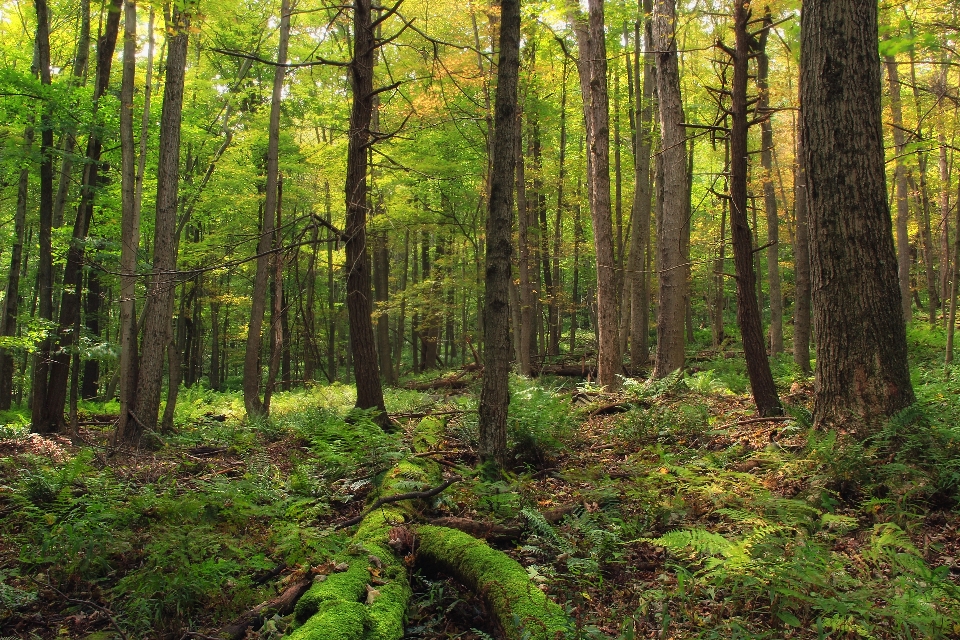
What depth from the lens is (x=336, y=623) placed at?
9.51 ft

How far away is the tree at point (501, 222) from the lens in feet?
18.5

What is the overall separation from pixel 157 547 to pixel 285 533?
82cm

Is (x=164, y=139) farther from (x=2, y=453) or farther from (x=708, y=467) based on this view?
(x=708, y=467)

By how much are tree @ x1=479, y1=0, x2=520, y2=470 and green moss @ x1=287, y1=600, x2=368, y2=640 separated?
2.78 metres

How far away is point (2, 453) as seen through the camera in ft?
27.9

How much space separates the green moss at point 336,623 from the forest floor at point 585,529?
0.39 m

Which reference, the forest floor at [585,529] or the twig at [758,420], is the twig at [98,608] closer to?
the forest floor at [585,529]

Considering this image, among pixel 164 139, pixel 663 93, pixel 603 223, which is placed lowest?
pixel 603 223

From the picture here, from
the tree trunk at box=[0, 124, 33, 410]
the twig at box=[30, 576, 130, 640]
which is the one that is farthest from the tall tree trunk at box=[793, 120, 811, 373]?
the tree trunk at box=[0, 124, 33, 410]

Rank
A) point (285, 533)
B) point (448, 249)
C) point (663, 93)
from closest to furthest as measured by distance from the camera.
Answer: point (285, 533) < point (663, 93) < point (448, 249)

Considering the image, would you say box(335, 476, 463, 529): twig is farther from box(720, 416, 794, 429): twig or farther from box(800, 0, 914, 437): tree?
box(720, 416, 794, 429): twig

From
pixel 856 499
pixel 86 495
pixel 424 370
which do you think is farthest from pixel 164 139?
pixel 424 370

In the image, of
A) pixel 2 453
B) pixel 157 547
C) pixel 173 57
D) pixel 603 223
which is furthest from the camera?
pixel 603 223

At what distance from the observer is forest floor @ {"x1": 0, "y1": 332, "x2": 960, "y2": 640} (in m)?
3.27
